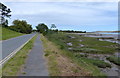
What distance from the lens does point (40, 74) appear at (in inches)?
321

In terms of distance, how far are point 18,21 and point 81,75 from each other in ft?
357

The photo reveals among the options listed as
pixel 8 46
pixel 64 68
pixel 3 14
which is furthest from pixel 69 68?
pixel 3 14

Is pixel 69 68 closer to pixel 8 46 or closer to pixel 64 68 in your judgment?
pixel 64 68

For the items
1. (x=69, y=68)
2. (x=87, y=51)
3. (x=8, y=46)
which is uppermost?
(x=8, y=46)

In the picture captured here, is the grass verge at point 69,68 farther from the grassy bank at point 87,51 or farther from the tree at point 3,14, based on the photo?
the tree at point 3,14

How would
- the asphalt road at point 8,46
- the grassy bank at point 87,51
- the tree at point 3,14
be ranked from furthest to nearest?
the tree at point 3,14
the asphalt road at point 8,46
the grassy bank at point 87,51

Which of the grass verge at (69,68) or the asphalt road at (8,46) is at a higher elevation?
the asphalt road at (8,46)

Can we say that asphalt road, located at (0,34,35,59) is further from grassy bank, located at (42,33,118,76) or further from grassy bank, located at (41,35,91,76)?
grassy bank, located at (42,33,118,76)

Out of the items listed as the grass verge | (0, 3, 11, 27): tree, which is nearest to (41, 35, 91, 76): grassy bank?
the grass verge

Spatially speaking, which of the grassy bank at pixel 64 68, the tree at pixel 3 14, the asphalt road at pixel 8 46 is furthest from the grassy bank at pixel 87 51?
the tree at pixel 3 14

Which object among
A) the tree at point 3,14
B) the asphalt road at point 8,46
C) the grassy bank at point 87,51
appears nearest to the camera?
the grassy bank at point 87,51

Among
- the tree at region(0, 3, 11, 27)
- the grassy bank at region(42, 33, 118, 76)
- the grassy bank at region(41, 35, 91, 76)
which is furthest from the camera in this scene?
the tree at region(0, 3, 11, 27)

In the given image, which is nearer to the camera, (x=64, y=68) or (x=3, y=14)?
(x=64, y=68)

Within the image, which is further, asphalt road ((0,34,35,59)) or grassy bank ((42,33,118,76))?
asphalt road ((0,34,35,59))
